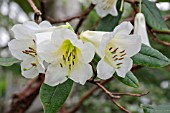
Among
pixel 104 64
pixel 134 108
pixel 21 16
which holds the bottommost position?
pixel 134 108

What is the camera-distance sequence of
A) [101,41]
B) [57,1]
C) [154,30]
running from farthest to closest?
[57,1] < [154,30] < [101,41]

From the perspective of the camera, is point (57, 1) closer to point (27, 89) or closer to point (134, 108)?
point (27, 89)

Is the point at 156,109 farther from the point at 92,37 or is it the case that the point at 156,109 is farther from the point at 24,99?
the point at 24,99

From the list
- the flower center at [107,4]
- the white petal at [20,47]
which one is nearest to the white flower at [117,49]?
the white petal at [20,47]

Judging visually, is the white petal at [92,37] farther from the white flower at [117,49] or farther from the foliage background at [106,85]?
the foliage background at [106,85]

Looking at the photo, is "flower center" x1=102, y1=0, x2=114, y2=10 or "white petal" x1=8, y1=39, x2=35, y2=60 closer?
"white petal" x1=8, y1=39, x2=35, y2=60

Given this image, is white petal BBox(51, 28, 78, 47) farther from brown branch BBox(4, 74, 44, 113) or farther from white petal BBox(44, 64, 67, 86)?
brown branch BBox(4, 74, 44, 113)

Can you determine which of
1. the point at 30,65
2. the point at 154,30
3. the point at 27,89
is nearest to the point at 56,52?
the point at 30,65

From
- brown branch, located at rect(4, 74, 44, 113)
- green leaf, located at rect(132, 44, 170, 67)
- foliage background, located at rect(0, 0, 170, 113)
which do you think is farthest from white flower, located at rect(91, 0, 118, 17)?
foliage background, located at rect(0, 0, 170, 113)
